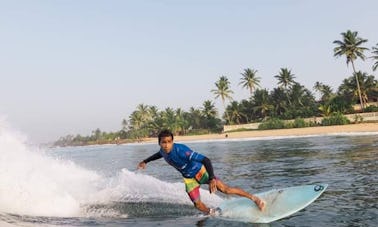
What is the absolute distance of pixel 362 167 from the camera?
16.2 metres

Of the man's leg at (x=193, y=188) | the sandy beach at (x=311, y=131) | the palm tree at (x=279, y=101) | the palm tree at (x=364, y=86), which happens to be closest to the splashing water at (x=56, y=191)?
the man's leg at (x=193, y=188)

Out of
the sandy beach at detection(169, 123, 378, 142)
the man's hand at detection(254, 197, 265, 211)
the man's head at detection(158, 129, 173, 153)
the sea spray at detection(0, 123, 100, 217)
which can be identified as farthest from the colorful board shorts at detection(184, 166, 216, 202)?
the sandy beach at detection(169, 123, 378, 142)

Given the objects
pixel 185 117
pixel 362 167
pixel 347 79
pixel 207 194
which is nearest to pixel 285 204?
pixel 207 194

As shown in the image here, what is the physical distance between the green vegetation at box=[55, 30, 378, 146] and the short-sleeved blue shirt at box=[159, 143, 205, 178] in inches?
2522

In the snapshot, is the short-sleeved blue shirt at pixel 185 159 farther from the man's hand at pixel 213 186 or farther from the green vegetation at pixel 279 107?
the green vegetation at pixel 279 107

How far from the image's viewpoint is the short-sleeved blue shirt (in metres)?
8.16

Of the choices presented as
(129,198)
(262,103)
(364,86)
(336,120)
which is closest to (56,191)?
(129,198)

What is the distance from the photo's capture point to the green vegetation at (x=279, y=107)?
7375cm

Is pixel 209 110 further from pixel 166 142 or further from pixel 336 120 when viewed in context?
pixel 166 142

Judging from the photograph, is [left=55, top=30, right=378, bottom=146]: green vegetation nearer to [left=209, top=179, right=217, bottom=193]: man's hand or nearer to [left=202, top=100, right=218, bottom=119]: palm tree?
[left=202, top=100, right=218, bottom=119]: palm tree

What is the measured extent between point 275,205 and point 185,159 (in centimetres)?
215

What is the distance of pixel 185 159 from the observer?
8.23 meters

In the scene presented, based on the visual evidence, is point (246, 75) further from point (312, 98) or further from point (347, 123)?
point (347, 123)

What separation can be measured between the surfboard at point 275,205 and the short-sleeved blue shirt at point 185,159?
127cm
